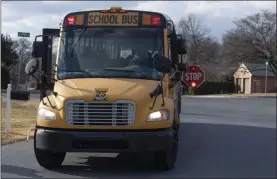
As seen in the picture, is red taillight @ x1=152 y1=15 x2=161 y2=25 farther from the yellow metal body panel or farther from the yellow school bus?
the yellow metal body panel

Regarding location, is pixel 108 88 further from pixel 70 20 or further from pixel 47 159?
pixel 70 20

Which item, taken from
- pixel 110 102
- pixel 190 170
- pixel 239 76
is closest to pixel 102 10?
pixel 110 102

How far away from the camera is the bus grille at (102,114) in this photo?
270 inches

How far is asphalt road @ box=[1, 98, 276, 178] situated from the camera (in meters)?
7.26

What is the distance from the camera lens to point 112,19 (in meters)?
8.11

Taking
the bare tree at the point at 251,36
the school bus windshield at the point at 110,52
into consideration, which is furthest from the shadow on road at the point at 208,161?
the bare tree at the point at 251,36

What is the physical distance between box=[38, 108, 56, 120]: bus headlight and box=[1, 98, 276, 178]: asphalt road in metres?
0.90

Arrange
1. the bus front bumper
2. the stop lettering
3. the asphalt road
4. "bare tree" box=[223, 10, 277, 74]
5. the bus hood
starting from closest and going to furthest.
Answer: the bus front bumper → the bus hood → the asphalt road → the stop lettering → "bare tree" box=[223, 10, 277, 74]

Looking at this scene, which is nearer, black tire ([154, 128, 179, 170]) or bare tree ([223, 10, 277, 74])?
black tire ([154, 128, 179, 170])

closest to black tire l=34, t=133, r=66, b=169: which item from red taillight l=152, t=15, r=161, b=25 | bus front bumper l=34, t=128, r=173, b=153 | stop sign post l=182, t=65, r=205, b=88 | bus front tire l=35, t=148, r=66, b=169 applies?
bus front tire l=35, t=148, r=66, b=169

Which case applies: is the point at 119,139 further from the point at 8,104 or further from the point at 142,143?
the point at 8,104

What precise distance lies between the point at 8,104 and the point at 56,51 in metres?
3.94

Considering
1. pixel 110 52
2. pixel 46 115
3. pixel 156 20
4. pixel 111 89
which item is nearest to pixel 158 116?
pixel 111 89

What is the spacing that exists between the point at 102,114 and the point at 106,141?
411 millimetres
